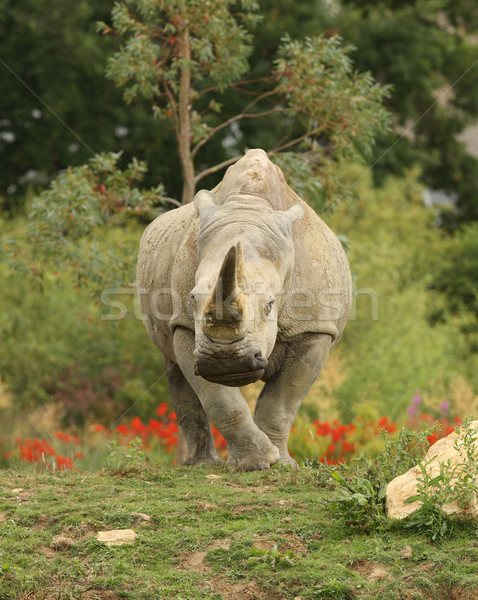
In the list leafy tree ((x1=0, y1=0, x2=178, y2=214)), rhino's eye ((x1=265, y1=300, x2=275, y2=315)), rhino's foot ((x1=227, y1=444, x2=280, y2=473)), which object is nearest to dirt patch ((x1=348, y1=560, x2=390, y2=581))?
rhino's eye ((x1=265, y1=300, x2=275, y2=315))

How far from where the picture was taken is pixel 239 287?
5059 millimetres

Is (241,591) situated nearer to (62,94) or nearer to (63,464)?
(63,464)

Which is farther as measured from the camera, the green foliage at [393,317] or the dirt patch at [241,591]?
the green foliage at [393,317]

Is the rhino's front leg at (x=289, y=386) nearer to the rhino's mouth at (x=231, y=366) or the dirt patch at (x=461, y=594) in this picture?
the rhino's mouth at (x=231, y=366)

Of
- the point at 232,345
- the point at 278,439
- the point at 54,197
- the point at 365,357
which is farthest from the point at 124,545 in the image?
the point at 365,357

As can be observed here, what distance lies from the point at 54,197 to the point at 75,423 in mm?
5394

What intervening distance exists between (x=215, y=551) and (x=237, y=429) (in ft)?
5.96

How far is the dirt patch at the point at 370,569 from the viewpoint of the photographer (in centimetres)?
418

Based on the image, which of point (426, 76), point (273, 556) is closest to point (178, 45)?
point (273, 556)

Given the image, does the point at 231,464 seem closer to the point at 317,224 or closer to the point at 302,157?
the point at 317,224

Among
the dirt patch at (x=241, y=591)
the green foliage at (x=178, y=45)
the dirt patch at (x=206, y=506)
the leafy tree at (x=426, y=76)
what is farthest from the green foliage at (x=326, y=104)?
the leafy tree at (x=426, y=76)

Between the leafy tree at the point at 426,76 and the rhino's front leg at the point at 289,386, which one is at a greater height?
the leafy tree at the point at 426,76

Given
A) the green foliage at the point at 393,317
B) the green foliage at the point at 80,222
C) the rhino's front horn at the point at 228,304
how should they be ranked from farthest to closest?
the green foliage at the point at 393,317 → the green foliage at the point at 80,222 → the rhino's front horn at the point at 228,304

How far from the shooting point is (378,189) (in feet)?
61.2
